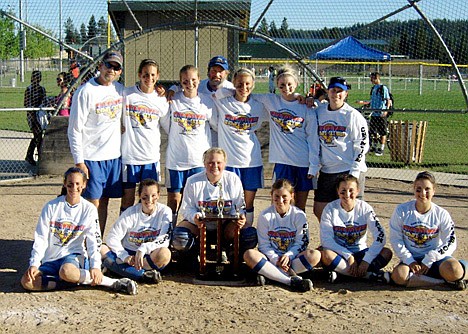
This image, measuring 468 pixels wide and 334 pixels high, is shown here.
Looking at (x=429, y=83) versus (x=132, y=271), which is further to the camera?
(x=429, y=83)

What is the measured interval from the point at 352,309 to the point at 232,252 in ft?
4.85

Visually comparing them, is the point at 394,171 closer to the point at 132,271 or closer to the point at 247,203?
the point at 247,203

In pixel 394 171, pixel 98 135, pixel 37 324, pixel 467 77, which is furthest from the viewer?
pixel 467 77

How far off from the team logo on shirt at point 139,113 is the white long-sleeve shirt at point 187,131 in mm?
→ 206

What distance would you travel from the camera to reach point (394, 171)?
1213 centimetres

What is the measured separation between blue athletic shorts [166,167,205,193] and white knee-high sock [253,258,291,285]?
1.18 m

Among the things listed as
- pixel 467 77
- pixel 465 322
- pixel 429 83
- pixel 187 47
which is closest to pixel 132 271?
pixel 465 322

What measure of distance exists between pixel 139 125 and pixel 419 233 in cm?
265

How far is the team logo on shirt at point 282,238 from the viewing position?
5.93m

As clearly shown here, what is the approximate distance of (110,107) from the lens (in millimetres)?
6156

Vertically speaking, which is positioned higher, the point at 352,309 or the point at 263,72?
the point at 263,72

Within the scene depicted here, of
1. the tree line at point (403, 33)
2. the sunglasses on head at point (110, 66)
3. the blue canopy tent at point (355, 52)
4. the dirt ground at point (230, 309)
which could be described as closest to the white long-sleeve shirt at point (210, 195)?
the dirt ground at point (230, 309)

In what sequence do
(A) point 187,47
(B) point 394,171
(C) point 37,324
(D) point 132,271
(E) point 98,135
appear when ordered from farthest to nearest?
(A) point 187,47 < (B) point 394,171 < (E) point 98,135 < (D) point 132,271 < (C) point 37,324

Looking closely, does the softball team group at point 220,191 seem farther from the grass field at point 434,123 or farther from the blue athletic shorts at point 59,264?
the grass field at point 434,123
